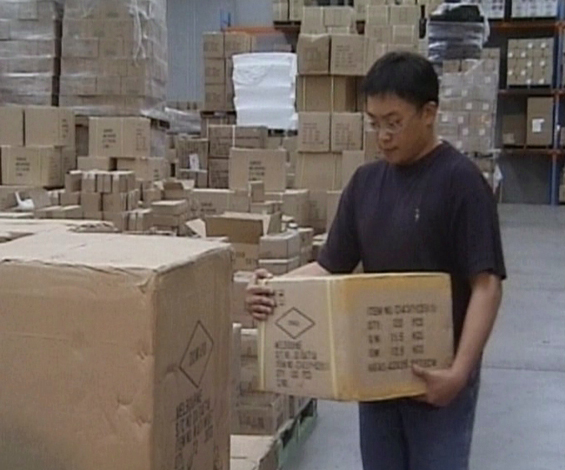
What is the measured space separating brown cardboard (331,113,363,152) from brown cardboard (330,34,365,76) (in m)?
0.45

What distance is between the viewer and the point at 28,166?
5.76 metres

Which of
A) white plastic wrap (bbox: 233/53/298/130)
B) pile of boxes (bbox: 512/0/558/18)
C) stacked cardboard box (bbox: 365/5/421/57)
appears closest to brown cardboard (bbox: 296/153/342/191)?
white plastic wrap (bbox: 233/53/298/130)

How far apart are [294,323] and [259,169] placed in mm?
4451

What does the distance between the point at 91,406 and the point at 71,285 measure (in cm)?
17

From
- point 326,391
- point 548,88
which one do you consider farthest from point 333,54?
point 548,88

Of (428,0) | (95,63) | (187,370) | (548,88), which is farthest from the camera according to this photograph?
(548,88)

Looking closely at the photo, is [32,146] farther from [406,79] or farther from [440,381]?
[440,381]

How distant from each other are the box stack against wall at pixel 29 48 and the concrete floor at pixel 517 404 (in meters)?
3.49

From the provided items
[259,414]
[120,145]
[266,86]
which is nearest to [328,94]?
[266,86]

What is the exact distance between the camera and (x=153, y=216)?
17.7ft

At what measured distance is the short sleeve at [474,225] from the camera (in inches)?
70.3

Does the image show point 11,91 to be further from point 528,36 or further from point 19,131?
point 528,36

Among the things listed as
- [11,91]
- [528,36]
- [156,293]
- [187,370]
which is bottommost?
[187,370]

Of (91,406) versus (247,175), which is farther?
(247,175)
